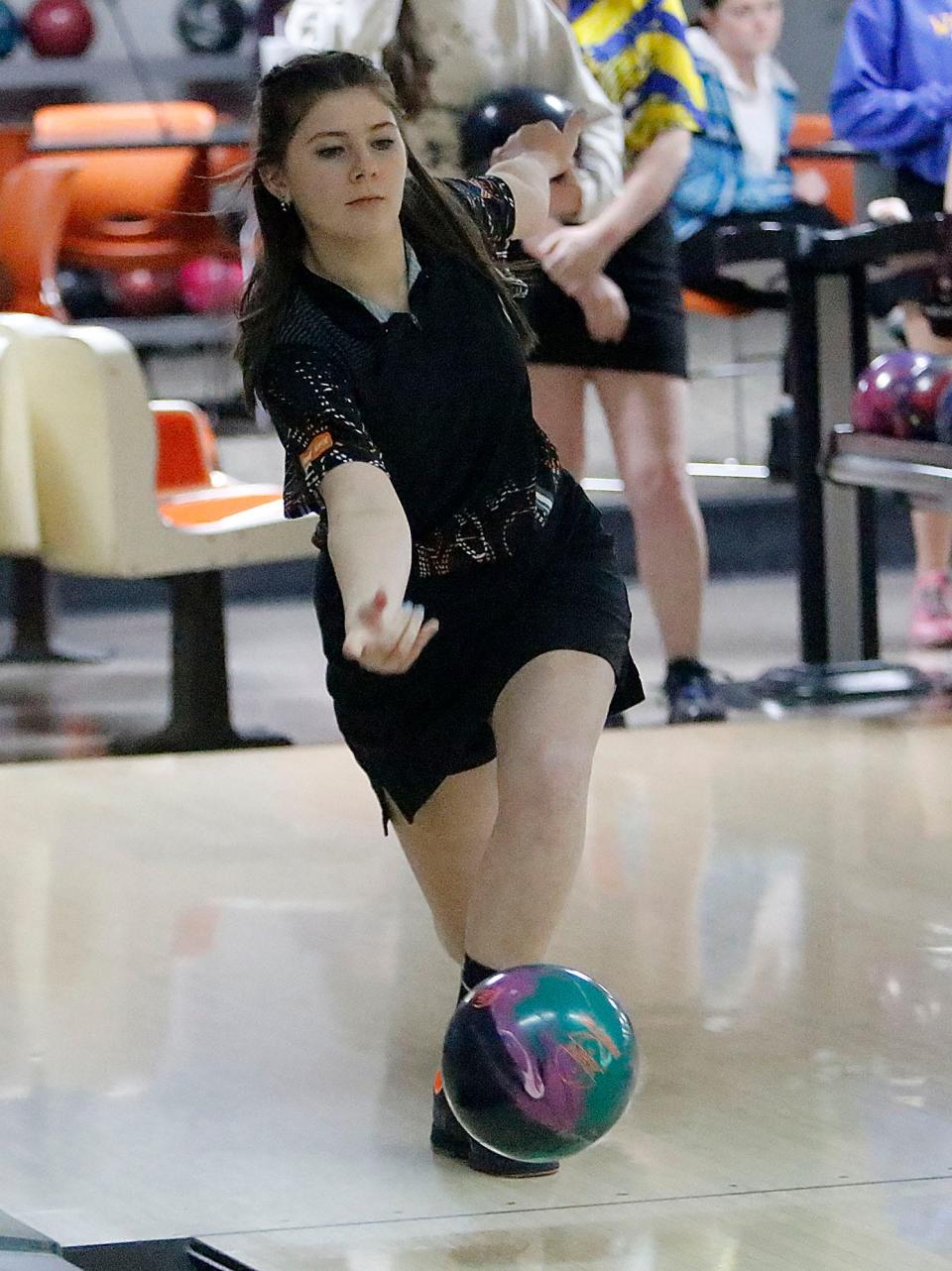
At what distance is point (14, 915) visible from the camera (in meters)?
2.72

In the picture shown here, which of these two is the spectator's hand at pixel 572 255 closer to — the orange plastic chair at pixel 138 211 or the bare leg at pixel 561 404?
the bare leg at pixel 561 404

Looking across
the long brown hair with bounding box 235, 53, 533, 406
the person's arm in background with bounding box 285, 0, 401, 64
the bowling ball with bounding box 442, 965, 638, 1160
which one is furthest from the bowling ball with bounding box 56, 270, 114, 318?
the bowling ball with bounding box 442, 965, 638, 1160

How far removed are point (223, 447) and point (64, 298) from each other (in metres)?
1.59

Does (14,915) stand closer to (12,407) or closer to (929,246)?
(12,407)

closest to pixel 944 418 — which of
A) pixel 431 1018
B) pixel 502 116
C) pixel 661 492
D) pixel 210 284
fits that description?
pixel 661 492

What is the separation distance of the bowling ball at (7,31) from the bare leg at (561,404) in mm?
6288

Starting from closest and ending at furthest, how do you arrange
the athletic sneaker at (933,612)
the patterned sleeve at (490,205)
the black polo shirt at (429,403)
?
the black polo shirt at (429,403) < the patterned sleeve at (490,205) < the athletic sneaker at (933,612)

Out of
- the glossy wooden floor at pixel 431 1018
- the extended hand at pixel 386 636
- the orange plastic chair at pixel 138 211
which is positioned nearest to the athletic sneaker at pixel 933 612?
the glossy wooden floor at pixel 431 1018

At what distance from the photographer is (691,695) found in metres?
3.85

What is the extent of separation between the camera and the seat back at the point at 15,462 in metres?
3.94

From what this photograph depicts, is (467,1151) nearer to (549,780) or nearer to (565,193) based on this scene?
(549,780)

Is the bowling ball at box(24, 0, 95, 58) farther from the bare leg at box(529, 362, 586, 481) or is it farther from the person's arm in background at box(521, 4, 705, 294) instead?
the bare leg at box(529, 362, 586, 481)

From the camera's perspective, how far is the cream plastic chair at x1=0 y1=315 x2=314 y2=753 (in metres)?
3.79

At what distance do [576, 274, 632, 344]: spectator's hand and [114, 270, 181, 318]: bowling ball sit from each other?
4785mm
